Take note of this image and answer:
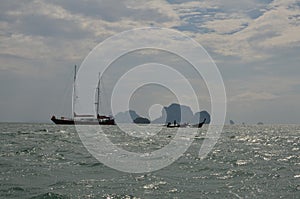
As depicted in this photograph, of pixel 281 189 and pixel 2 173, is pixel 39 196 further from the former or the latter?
pixel 281 189

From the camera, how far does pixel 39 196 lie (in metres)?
20.5

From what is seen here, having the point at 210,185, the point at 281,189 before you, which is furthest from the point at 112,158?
the point at 281,189

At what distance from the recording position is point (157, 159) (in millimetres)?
39469

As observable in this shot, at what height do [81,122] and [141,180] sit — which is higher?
[81,122]

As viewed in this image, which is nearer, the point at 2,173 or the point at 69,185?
the point at 69,185

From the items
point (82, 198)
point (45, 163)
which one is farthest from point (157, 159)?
point (82, 198)

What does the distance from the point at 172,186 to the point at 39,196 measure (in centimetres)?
778

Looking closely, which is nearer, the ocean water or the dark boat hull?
Answer: the ocean water

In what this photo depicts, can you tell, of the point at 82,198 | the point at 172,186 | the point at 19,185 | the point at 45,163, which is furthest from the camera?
the point at 45,163

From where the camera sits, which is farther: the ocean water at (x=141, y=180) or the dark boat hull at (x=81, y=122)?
the dark boat hull at (x=81, y=122)

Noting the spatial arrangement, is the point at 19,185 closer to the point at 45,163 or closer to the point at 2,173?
the point at 2,173

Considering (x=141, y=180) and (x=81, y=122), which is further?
(x=81, y=122)

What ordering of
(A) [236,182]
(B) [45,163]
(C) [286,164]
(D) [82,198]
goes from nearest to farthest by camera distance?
1. (D) [82,198]
2. (A) [236,182]
3. (B) [45,163]
4. (C) [286,164]

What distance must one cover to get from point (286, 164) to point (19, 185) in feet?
80.5
